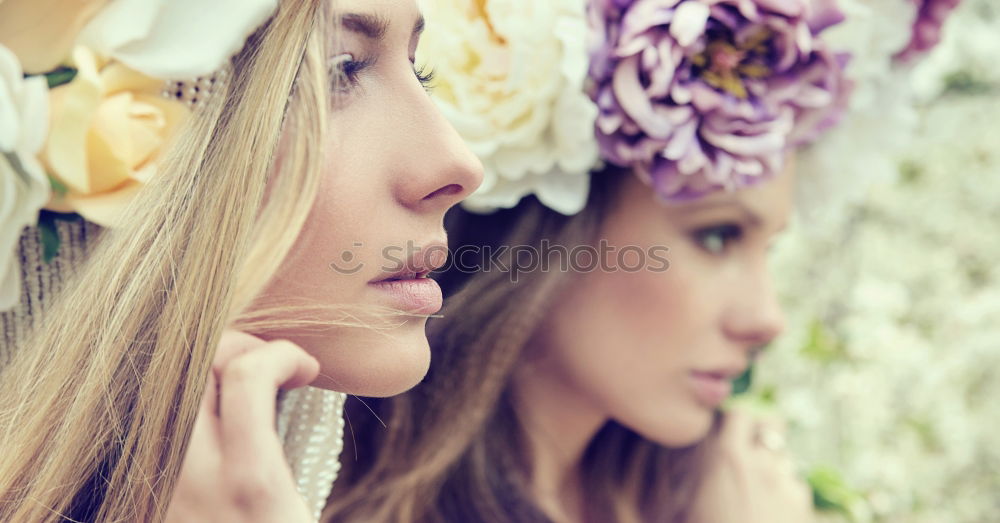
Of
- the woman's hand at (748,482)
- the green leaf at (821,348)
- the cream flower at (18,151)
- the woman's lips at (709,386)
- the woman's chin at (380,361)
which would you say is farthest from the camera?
the green leaf at (821,348)

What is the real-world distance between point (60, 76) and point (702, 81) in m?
0.65

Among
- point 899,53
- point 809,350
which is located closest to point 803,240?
point 809,350

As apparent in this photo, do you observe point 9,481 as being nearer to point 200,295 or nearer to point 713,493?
point 200,295

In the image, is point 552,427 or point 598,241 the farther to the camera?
point 552,427

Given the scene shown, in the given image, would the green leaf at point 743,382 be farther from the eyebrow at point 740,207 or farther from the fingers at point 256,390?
the fingers at point 256,390

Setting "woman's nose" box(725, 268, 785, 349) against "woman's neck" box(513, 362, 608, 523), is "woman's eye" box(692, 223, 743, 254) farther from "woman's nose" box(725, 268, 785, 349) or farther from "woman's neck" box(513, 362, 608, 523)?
"woman's neck" box(513, 362, 608, 523)

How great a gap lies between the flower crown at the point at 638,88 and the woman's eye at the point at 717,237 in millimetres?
135

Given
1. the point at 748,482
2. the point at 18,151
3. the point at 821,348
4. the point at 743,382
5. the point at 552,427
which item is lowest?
the point at 821,348

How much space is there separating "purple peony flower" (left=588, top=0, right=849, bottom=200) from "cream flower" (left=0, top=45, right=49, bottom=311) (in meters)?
0.59

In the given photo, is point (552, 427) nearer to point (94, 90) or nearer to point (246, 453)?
point (246, 453)

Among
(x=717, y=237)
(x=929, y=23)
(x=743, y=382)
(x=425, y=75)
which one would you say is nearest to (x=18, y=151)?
(x=425, y=75)

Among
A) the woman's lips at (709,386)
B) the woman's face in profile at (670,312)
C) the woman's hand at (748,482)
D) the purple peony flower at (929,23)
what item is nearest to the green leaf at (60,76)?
the woman's face in profile at (670,312)

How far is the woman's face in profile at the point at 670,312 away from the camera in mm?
1171

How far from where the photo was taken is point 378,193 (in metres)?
0.61
